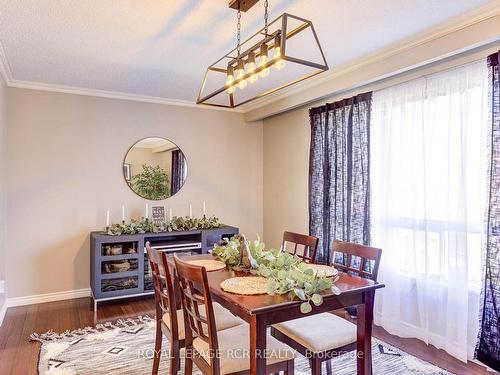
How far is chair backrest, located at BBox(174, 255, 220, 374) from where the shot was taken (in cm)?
164

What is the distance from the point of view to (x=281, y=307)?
1612 millimetres

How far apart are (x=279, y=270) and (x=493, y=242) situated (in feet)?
4.94

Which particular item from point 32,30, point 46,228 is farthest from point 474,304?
point 46,228

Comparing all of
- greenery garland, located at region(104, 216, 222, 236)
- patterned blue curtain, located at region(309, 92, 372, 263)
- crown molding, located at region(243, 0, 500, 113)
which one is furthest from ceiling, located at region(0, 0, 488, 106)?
greenery garland, located at region(104, 216, 222, 236)

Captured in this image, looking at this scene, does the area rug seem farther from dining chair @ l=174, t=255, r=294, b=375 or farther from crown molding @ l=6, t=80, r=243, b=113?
crown molding @ l=6, t=80, r=243, b=113

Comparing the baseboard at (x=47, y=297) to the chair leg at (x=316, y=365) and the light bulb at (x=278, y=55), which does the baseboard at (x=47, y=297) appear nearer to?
the chair leg at (x=316, y=365)

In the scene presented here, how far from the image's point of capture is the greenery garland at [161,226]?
3844 millimetres

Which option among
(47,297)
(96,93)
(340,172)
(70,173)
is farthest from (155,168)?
(340,172)

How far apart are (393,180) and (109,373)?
2.72 m

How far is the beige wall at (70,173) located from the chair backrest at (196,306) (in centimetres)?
272

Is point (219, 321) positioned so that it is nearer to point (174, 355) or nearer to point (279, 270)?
point (174, 355)

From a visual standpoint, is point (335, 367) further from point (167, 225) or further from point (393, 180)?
point (167, 225)

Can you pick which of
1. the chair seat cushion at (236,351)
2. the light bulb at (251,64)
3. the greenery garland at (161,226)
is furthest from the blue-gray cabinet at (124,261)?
the light bulb at (251,64)

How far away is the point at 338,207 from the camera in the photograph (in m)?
3.62
